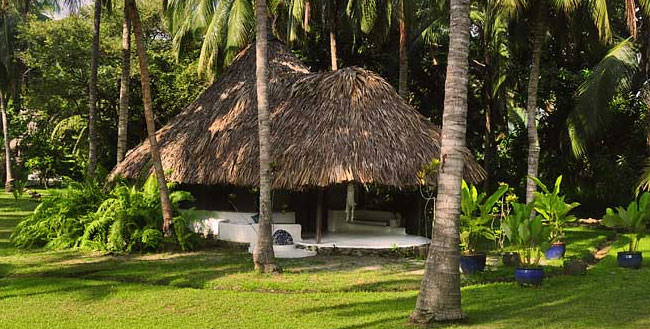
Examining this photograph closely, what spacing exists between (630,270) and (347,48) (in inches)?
502

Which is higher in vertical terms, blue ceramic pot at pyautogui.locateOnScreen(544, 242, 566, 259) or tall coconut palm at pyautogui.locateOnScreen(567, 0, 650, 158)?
tall coconut palm at pyautogui.locateOnScreen(567, 0, 650, 158)

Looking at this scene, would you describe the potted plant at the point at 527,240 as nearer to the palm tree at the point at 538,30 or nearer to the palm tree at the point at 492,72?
the palm tree at the point at 538,30

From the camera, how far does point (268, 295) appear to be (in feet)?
28.5

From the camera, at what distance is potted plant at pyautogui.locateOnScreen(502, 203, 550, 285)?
9116 mm

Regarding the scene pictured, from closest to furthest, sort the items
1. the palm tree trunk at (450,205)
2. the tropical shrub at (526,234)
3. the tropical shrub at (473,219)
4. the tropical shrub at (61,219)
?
the palm tree trunk at (450,205), the tropical shrub at (526,234), the tropical shrub at (473,219), the tropical shrub at (61,219)

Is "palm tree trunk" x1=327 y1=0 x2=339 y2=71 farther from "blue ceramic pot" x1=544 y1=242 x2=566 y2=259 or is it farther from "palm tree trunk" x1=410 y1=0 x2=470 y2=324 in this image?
"palm tree trunk" x1=410 y1=0 x2=470 y2=324

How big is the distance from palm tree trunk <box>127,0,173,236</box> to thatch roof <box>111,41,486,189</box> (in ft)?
4.58

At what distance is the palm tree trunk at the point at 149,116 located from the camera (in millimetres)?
11617

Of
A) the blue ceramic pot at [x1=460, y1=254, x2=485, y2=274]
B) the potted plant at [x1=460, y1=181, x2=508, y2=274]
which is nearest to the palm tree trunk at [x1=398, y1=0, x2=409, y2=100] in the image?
the potted plant at [x1=460, y1=181, x2=508, y2=274]

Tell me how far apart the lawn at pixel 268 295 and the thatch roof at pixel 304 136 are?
172 cm

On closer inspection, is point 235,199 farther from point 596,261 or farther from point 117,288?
point 596,261

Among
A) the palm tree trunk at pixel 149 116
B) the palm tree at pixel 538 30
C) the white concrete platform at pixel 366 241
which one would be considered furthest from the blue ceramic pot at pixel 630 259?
the palm tree trunk at pixel 149 116

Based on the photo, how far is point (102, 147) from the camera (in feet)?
74.3

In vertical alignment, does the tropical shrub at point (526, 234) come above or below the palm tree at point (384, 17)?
below
